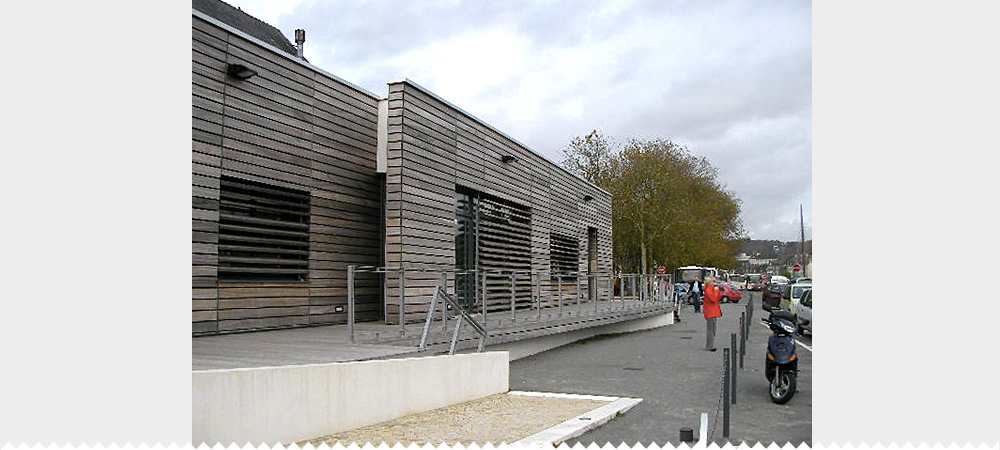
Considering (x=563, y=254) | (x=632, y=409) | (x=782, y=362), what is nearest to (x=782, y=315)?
(x=782, y=362)

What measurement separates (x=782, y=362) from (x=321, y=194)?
7.14 metres

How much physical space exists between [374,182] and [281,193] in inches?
99.6

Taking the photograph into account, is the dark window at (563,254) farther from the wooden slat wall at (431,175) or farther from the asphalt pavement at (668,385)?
the asphalt pavement at (668,385)

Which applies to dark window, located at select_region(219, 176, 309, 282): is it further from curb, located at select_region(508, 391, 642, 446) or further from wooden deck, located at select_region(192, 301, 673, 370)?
curb, located at select_region(508, 391, 642, 446)

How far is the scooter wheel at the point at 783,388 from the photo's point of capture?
8.74 m

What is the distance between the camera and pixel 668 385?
33.9ft

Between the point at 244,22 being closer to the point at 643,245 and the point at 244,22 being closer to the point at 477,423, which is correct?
the point at 477,423

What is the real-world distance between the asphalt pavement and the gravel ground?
51cm

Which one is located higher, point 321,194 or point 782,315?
point 321,194

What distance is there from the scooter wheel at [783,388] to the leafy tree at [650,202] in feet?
112

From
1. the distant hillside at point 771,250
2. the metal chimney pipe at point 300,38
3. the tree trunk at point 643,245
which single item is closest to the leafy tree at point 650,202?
the tree trunk at point 643,245
